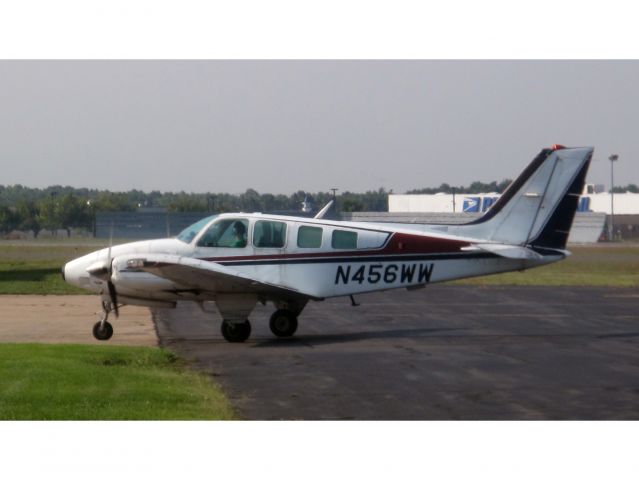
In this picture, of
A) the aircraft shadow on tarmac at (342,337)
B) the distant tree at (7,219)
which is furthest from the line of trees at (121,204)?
the aircraft shadow on tarmac at (342,337)

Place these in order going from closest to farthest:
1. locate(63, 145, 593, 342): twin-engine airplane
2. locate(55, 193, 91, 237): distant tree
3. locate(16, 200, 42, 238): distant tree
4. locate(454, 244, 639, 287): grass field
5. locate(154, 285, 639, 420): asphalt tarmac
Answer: locate(154, 285, 639, 420): asphalt tarmac, locate(63, 145, 593, 342): twin-engine airplane, locate(454, 244, 639, 287): grass field, locate(55, 193, 91, 237): distant tree, locate(16, 200, 42, 238): distant tree

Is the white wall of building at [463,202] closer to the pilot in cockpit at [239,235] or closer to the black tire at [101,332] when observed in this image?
the pilot in cockpit at [239,235]

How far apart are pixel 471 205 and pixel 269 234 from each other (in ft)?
223

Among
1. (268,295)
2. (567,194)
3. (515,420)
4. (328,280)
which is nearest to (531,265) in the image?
(567,194)

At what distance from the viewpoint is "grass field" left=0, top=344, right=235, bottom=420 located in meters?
10.9

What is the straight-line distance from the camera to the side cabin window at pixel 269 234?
1891cm

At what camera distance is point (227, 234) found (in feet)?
62.1

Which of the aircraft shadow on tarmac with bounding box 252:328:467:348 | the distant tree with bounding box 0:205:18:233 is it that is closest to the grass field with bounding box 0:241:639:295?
the distant tree with bounding box 0:205:18:233

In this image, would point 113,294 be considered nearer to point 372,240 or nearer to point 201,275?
point 201,275

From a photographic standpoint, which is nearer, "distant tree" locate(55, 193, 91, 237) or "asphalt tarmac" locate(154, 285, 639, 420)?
"asphalt tarmac" locate(154, 285, 639, 420)

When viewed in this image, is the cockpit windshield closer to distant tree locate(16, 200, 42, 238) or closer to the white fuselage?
the white fuselage

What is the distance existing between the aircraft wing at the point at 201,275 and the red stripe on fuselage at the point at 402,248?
645 mm

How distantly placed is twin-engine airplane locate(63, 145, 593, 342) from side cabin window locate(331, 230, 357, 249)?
0.02 m

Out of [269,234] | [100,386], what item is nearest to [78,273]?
[269,234]
